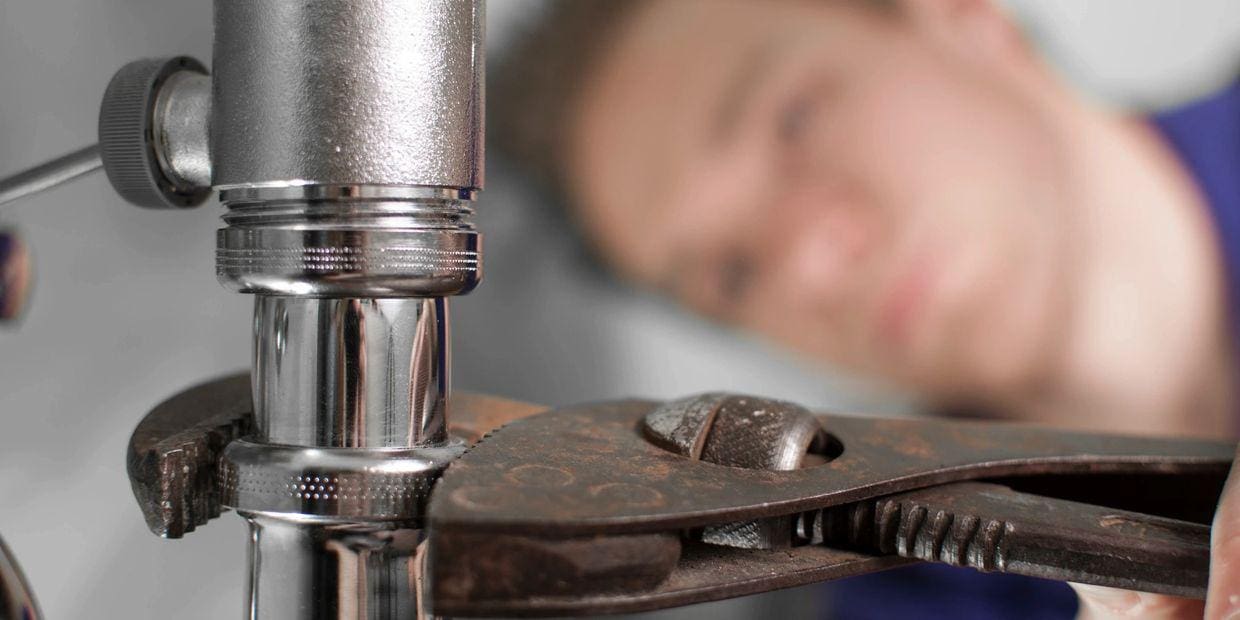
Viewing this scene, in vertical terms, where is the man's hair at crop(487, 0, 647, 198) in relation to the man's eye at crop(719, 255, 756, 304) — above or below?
above

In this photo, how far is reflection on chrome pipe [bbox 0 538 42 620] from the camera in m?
0.44

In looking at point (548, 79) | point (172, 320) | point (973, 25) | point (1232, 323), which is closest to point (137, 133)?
point (172, 320)

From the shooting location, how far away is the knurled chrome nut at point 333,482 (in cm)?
39

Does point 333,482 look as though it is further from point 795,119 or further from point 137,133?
point 795,119

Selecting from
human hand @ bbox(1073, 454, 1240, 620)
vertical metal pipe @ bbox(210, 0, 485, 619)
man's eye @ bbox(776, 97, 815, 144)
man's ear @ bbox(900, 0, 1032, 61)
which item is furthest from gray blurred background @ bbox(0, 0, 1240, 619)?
human hand @ bbox(1073, 454, 1240, 620)

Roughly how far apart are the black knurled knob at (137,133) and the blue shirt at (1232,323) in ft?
2.83

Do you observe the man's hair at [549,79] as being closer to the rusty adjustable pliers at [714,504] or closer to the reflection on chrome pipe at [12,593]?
the rusty adjustable pliers at [714,504]

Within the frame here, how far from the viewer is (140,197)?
0.46m

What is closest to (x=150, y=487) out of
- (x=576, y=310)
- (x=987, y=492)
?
(x=987, y=492)

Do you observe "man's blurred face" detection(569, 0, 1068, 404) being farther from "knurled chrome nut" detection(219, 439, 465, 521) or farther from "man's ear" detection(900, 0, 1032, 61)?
"knurled chrome nut" detection(219, 439, 465, 521)

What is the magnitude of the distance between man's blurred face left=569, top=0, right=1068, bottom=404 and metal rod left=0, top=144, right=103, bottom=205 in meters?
0.64

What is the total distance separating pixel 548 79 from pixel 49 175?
65cm

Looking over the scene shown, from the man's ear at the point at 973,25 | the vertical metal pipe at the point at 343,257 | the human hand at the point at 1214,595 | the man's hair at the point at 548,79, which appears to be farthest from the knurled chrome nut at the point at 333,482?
the man's ear at the point at 973,25

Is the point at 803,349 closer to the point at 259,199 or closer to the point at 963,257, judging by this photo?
the point at 963,257
